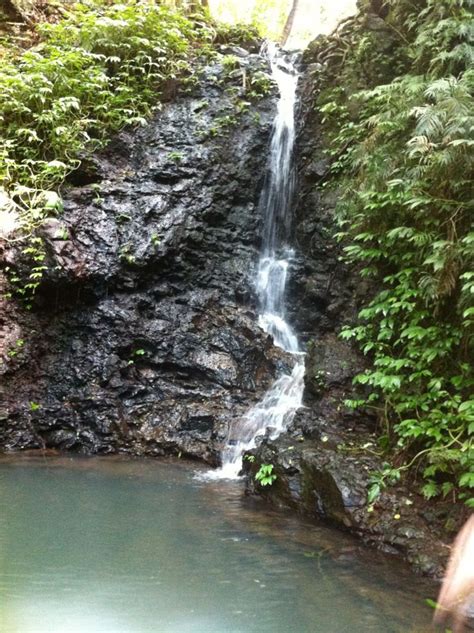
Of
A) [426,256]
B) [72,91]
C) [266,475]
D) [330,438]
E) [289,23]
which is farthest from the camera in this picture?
[289,23]

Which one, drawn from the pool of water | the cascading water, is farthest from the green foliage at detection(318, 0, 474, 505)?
the cascading water

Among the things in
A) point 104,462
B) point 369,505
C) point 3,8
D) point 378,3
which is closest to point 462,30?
point 378,3

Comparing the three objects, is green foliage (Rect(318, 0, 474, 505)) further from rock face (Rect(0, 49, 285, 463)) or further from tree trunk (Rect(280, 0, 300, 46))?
tree trunk (Rect(280, 0, 300, 46))

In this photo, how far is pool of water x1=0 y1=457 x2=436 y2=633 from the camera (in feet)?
11.1

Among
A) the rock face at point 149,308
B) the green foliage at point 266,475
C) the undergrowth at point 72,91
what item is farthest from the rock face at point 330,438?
the undergrowth at point 72,91

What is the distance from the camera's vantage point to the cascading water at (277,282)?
7023 mm

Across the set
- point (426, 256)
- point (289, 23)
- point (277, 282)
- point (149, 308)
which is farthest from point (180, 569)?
point (289, 23)

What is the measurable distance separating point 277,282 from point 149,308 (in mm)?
2328

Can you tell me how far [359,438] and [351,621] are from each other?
246 centimetres

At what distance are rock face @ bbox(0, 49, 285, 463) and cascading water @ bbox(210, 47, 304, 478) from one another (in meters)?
0.24

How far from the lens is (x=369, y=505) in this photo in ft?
15.4

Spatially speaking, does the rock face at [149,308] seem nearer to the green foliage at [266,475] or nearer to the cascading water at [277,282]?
the cascading water at [277,282]

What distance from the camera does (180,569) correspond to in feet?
13.3

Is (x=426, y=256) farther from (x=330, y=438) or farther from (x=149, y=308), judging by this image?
(x=149, y=308)
